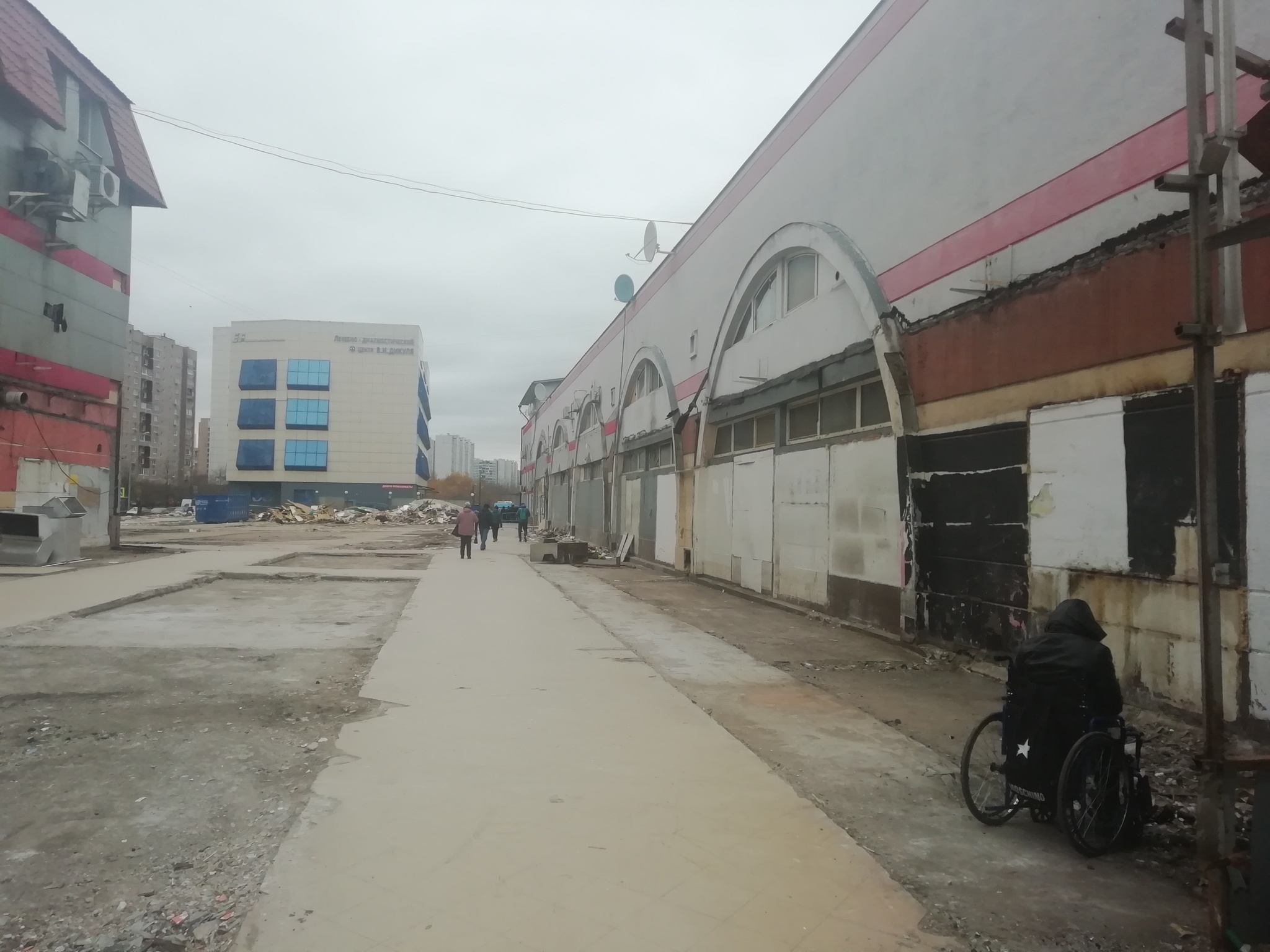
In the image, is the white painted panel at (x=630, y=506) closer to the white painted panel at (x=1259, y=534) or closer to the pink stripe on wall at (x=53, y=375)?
the pink stripe on wall at (x=53, y=375)

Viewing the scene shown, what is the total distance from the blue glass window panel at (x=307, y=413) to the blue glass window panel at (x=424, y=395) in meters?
11.3

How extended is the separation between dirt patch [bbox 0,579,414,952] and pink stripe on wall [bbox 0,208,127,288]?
45.0 ft

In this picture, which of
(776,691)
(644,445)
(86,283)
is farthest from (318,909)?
(86,283)

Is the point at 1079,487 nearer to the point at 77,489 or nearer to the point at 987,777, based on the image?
the point at 987,777

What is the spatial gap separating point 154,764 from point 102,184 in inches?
840

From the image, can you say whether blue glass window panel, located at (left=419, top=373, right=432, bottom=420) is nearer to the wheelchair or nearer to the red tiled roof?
the red tiled roof

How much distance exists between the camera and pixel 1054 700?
12.2 feet

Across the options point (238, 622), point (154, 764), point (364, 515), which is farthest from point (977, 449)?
point (364, 515)

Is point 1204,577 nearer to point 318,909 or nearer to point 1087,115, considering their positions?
point 318,909

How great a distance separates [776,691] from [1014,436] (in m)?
3.24

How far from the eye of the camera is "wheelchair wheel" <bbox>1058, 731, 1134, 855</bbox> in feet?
12.0

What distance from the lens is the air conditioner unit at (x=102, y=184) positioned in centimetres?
2033

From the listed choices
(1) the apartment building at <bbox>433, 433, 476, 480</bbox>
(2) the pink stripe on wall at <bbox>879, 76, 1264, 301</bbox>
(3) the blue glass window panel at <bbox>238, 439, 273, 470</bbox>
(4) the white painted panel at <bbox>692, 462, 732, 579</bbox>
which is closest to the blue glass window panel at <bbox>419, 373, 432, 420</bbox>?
(3) the blue glass window panel at <bbox>238, 439, 273, 470</bbox>

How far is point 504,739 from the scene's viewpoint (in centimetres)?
525
